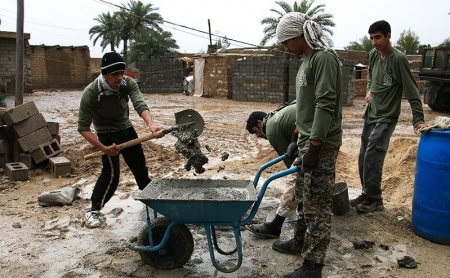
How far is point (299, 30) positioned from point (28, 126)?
4.87 meters

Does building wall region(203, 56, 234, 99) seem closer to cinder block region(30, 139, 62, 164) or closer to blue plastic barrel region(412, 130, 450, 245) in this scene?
cinder block region(30, 139, 62, 164)

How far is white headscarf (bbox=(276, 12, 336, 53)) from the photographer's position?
2656 mm

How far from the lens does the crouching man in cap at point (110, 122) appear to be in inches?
147

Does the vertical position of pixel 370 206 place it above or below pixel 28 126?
below

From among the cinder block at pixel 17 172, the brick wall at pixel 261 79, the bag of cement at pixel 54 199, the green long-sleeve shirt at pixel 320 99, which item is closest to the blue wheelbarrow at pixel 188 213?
the green long-sleeve shirt at pixel 320 99

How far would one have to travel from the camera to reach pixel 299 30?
2.69 metres

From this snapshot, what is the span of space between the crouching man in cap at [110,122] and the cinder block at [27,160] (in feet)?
8.30

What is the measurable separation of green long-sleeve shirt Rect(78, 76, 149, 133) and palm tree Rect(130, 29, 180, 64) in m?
27.0

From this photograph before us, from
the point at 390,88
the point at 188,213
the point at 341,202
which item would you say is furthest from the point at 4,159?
the point at 390,88

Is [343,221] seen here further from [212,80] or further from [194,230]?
[212,80]

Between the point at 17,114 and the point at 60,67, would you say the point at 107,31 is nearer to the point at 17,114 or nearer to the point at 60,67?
the point at 60,67

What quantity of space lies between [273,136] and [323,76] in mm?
1115

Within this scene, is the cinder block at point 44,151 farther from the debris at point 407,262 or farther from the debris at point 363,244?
the debris at point 407,262

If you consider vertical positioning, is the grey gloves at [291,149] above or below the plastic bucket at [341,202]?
above
